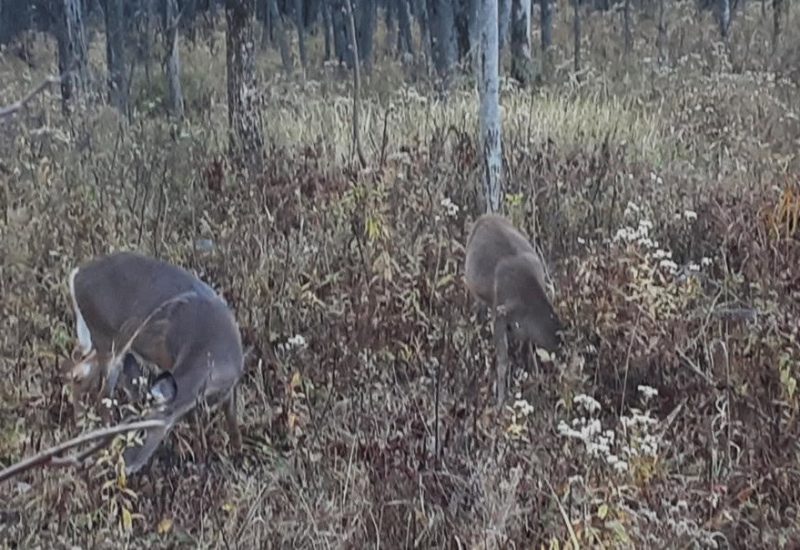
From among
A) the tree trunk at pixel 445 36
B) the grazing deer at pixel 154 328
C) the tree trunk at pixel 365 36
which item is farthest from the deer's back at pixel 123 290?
the tree trunk at pixel 365 36

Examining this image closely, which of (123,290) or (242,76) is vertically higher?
(242,76)

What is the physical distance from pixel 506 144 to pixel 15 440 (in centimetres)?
514

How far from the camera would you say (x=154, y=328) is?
5617 mm

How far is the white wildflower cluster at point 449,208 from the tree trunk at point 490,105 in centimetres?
23

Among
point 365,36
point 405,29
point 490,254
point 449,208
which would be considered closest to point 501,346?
point 490,254

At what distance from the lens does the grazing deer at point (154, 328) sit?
5.29 meters

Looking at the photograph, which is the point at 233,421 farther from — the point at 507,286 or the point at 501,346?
the point at 507,286

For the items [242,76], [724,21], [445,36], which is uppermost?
[242,76]

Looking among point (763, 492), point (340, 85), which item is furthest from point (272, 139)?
point (340, 85)

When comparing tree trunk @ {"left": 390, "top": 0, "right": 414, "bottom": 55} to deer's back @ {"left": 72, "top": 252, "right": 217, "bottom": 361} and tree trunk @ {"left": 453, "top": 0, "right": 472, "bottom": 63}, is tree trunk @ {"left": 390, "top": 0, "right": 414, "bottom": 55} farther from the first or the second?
deer's back @ {"left": 72, "top": 252, "right": 217, "bottom": 361}

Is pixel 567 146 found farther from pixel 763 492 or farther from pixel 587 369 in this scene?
pixel 763 492

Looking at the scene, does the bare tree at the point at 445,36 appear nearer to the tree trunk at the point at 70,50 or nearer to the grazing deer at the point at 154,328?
the tree trunk at the point at 70,50

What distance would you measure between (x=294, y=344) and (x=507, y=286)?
1062mm

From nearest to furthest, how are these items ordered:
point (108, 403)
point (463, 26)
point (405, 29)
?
point (108, 403), point (463, 26), point (405, 29)
